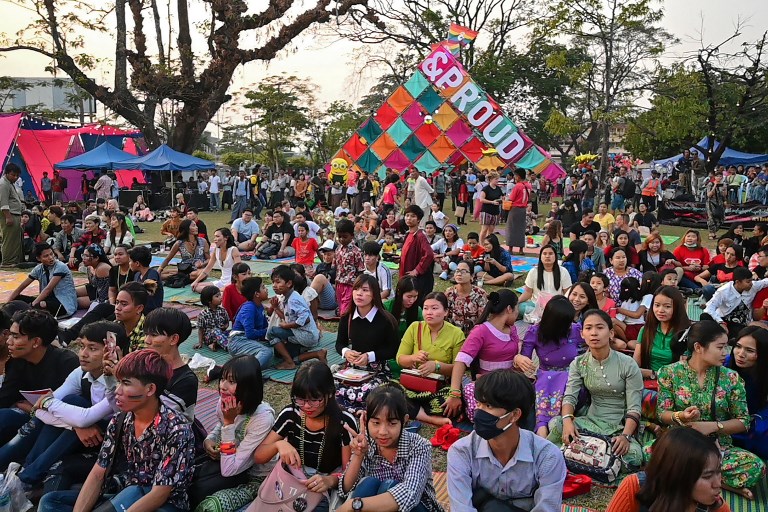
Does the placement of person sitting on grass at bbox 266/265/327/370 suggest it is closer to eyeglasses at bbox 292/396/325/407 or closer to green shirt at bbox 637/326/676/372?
eyeglasses at bbox 292/396/325/407

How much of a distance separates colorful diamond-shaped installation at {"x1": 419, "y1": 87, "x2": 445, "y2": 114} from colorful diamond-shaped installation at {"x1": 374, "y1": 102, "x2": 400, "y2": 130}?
95 centimetres

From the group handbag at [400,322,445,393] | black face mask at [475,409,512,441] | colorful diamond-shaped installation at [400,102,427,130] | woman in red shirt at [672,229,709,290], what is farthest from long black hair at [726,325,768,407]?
colorful diamond-shaped installation at [400,102,427,130]

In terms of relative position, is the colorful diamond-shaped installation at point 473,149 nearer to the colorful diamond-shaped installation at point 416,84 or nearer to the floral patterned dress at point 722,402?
the colorful diamond-shaped installation at point 416,84

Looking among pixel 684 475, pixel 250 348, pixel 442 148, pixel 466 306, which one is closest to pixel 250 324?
pixel 250 348

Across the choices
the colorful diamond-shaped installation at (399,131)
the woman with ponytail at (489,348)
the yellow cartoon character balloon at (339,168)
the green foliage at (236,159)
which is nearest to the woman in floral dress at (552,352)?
the woman with ponytail at (489,348)

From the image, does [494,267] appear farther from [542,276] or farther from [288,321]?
[288,321]

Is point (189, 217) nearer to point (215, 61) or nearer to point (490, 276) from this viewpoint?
point (490, 276)

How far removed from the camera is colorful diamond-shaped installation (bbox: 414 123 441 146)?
18.8 meters

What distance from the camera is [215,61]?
22.8 metres

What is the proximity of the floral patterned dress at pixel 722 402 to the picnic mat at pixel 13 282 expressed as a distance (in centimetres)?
803

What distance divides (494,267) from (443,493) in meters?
6.06

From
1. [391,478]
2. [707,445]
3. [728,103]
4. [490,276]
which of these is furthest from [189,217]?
[728,103]

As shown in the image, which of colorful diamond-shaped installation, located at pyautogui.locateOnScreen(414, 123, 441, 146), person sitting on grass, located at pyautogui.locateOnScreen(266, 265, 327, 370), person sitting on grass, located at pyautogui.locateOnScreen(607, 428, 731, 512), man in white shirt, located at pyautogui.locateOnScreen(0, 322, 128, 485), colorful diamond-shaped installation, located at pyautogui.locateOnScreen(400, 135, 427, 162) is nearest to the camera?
person sitting on grass, located at pyautogui.locateOnScreen(607, 428, 731, 512)

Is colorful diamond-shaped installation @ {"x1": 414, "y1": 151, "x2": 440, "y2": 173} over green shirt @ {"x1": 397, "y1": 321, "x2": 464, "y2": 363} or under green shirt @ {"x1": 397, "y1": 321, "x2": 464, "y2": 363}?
over
